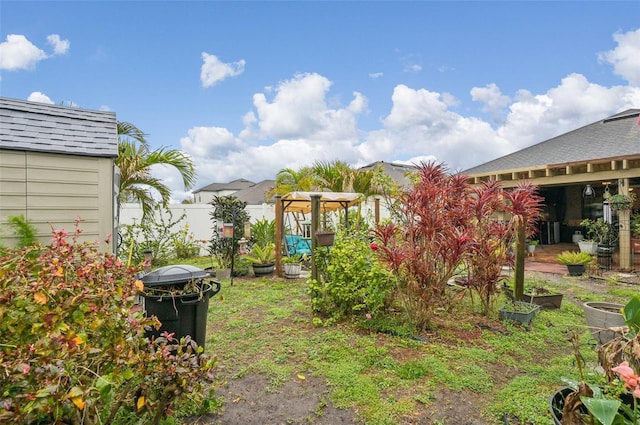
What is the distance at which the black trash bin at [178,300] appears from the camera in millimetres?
3031

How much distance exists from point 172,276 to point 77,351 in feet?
5.23

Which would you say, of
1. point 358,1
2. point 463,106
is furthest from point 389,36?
point 463,106

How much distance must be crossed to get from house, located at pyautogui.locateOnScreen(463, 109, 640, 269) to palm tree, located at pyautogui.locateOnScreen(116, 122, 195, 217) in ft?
31.5

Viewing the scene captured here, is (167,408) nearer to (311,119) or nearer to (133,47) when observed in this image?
(133,47)

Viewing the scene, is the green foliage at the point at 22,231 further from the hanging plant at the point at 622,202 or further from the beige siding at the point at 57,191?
the hanging plant at the point at 622,202

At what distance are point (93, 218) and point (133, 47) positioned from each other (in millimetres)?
4248

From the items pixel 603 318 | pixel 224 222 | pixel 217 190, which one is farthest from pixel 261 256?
pixel 217 190

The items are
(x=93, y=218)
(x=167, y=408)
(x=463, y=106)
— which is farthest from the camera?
(x=463, y=106)

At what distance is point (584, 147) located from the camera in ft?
35.5

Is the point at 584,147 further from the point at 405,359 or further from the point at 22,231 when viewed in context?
the point at 22,231

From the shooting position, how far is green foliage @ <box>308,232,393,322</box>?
416 cm

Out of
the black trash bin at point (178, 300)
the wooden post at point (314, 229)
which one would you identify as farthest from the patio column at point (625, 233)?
the black trash bin at point (178, 300)

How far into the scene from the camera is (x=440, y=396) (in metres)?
2.75

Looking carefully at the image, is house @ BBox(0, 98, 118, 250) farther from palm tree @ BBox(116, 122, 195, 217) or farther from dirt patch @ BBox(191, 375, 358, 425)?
dirt patch @ BBox(191, 375, 358, 425)
